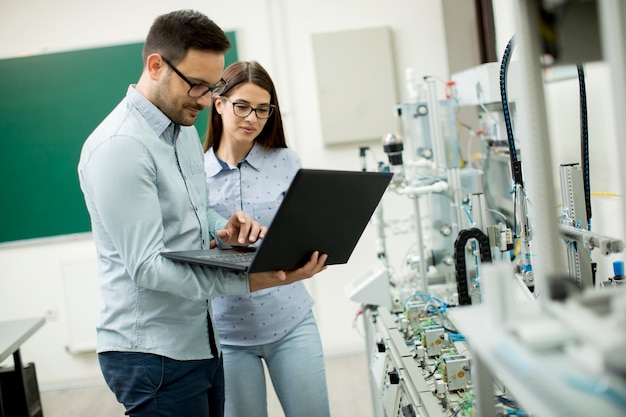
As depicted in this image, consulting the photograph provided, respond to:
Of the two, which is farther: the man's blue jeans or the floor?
the floor

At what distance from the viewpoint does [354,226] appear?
65.7 inches

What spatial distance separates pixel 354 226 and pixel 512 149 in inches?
20.5

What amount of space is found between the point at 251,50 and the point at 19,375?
2320 mm

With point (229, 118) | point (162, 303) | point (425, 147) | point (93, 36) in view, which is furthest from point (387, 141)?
point (93, 36)

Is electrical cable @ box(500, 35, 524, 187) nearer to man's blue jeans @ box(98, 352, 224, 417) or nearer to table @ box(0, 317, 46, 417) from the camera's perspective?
man's blue jeans @ box(98, 352, 224, 417)

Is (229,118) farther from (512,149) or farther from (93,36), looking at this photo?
(93,36)

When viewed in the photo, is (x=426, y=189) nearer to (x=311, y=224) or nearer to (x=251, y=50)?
(x=311, y=224)

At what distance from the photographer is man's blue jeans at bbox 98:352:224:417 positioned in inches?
63.7

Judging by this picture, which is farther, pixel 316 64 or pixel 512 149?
pixel 316 64

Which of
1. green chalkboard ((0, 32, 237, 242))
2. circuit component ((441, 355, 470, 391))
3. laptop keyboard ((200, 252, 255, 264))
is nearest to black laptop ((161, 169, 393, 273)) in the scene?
laptop keyboard ((200, 252, 255, 264))

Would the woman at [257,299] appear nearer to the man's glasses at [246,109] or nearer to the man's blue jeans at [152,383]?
the man's glasses at [246,109]

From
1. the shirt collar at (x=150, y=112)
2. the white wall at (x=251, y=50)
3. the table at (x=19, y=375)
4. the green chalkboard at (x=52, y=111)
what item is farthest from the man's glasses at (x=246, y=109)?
the white wall at (x=251, y=50)

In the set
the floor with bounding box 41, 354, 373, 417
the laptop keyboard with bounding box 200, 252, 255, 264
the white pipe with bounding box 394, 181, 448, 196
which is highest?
the white pipe with bounding box 394, 181, 448, 196

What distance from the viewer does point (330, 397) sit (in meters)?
3.76
